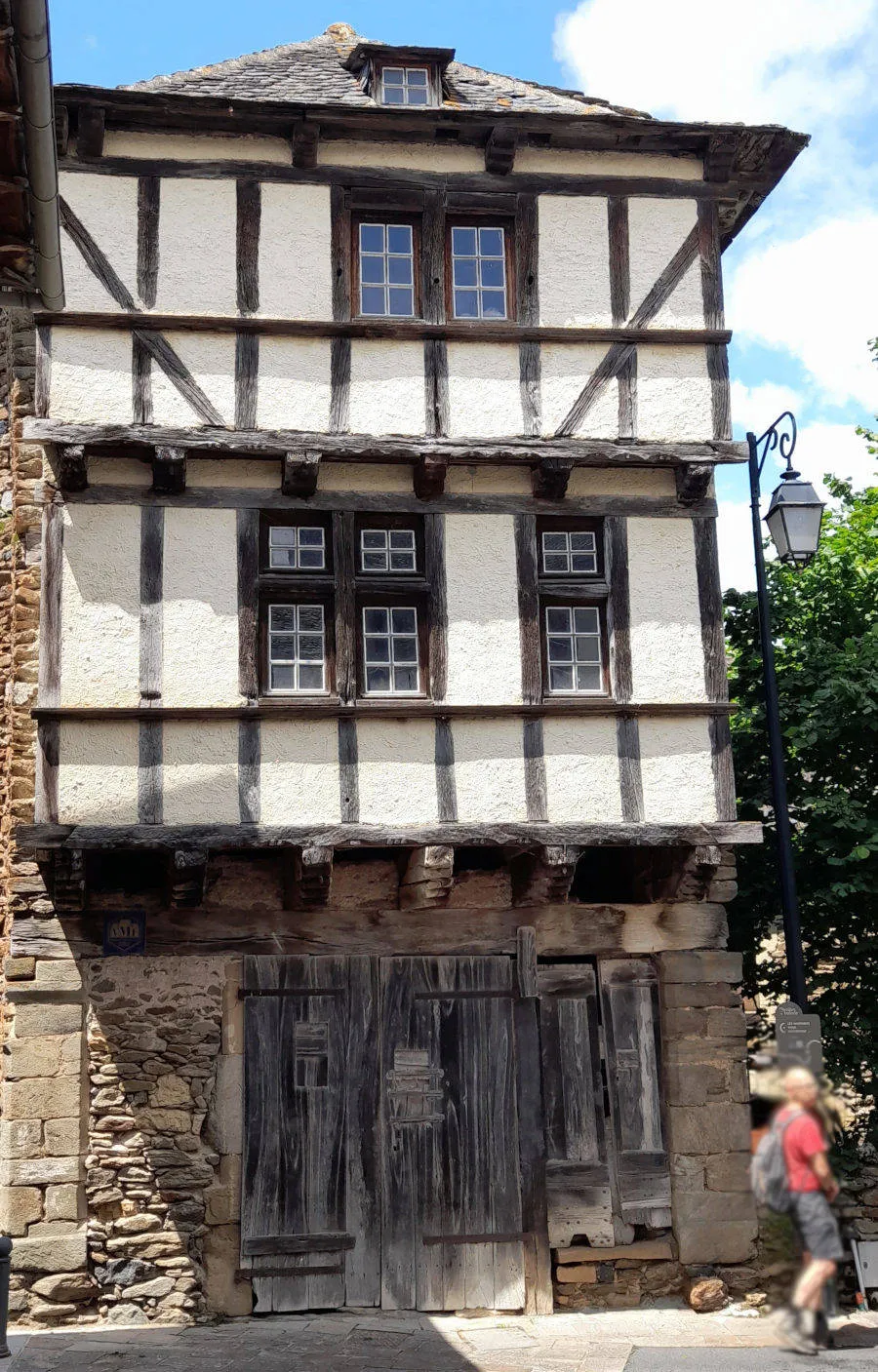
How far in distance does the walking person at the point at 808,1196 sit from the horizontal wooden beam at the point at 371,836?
8063 millimetres

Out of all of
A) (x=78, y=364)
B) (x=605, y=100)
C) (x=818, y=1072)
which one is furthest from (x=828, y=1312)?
(x=605, y=100)

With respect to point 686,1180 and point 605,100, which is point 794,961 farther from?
point 605,100

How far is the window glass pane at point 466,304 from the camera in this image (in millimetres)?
11273

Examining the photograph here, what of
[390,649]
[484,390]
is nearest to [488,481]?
[484,390]

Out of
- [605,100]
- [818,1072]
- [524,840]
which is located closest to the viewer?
[818,1072]

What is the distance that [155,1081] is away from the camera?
33.9 feet

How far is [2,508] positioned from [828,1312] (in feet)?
33.5

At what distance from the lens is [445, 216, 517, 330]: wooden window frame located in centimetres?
1125

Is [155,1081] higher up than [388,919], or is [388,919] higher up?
[388,919]

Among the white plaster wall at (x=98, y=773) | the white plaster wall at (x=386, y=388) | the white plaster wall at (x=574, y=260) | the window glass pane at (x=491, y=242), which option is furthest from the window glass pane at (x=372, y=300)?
the white plaster wall at (x=98, y=773)

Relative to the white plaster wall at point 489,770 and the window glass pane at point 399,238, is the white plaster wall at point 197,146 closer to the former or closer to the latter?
the window glass pane at point 399,238

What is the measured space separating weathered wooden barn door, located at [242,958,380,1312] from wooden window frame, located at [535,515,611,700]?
2596mm

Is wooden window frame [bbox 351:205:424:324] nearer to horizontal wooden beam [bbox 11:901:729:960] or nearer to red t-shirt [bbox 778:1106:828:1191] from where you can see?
horizontal wooden beam [bbox 11:901:729:960]

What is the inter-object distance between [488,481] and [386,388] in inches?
40.7
